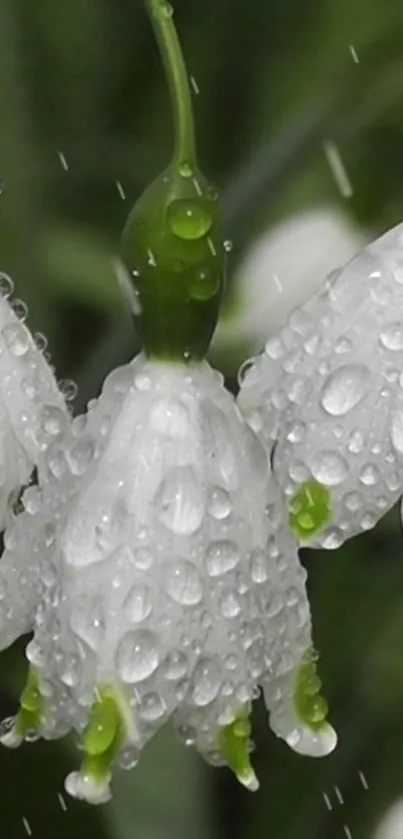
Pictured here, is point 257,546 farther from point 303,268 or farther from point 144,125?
point 144,125

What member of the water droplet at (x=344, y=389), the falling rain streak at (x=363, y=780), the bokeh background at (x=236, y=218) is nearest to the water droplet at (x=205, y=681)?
the water droplet at (x=344, y=389)

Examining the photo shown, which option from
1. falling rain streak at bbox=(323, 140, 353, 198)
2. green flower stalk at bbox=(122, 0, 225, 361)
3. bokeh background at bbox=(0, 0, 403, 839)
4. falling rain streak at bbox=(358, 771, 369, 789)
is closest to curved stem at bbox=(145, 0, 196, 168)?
green flower stalk at bbox=(122, 0, 225, 361)

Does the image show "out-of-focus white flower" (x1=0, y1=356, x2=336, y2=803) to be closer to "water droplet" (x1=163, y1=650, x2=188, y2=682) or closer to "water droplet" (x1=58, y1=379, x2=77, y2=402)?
"water droplet" (x1=163, y1=650, x2=188, y2=682)

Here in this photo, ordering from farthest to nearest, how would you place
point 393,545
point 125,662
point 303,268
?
1. point 393,545
2. point 303,268
3. point 125,662

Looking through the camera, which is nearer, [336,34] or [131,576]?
[131,576]

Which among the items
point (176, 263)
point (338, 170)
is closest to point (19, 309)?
point (176, 263)

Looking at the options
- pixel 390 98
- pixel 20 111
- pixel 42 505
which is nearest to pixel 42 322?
pixel 20 111

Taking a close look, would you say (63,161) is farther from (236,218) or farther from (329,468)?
(329,468)
